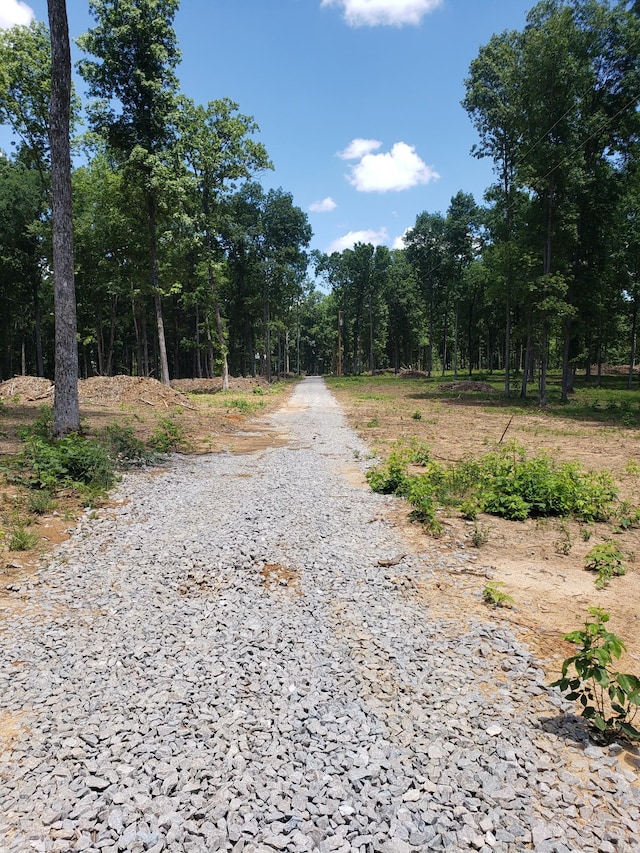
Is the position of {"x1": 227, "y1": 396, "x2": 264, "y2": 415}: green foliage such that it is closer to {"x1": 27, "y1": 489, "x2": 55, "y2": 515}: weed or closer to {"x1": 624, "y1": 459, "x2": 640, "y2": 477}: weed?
{"x1": 27, "y1": 489, "x2": 55, "y2": 515}: weed

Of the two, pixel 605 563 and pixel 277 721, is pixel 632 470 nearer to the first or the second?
pixel 605 563

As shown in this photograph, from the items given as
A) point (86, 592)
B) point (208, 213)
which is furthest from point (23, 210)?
point (86, 592)

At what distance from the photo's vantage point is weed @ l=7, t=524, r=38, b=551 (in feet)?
19.1

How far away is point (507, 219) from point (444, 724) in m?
31.4

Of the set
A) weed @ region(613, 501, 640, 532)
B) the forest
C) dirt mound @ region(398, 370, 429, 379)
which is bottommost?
weed @ region(613, 501, 640, 532)

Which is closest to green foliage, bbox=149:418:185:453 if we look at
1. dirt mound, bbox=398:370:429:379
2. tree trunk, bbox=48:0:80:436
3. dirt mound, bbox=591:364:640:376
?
tree trunk, bbox=48:0:80:436

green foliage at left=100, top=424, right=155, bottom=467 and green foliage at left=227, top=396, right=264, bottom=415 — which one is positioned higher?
green foliage at left=227, top=396, right=264, bottom=415

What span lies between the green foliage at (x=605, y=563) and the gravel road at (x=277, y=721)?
173cm

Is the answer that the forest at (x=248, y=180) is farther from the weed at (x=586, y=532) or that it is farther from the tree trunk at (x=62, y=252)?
the weed at (x=586, y=532)

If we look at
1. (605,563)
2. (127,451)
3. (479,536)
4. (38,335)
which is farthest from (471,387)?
(605,563)

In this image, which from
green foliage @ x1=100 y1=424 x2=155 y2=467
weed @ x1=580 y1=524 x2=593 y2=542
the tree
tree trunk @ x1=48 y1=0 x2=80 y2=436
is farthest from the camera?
the tree

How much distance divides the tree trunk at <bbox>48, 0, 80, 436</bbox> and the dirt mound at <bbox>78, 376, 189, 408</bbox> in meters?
12.5

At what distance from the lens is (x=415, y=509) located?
7305 millimetres

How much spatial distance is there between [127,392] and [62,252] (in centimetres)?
1446
